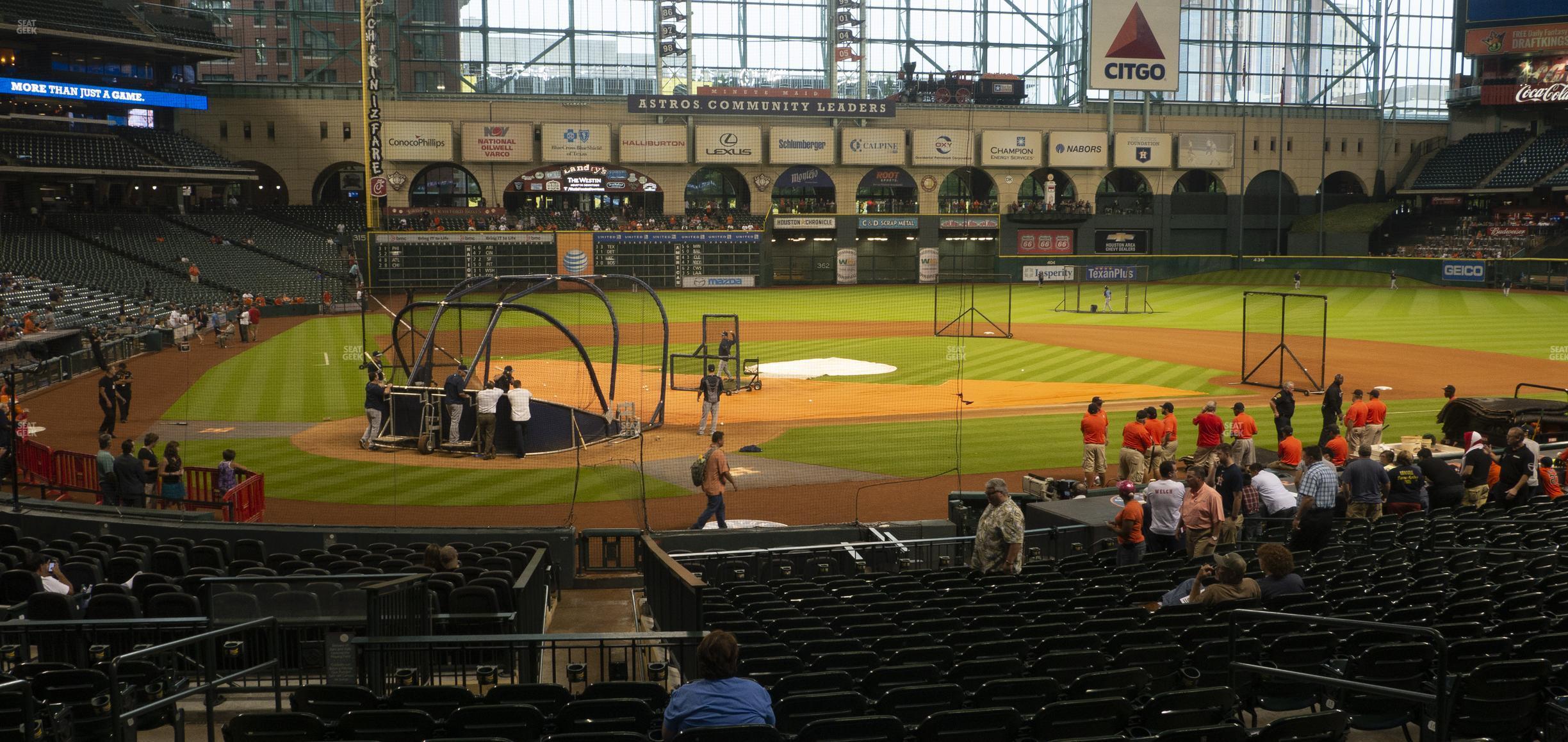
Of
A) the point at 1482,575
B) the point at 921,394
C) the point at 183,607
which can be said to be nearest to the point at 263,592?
the point at 183,607

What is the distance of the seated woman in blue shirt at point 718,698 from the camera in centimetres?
624

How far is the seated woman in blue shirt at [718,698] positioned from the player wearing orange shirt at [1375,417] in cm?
2012

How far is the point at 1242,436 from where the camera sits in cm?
2095

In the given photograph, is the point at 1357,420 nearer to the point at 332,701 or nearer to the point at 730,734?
the point at 730,734

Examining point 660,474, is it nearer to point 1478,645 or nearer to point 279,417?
point 279,417

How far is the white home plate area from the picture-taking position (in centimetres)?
3547

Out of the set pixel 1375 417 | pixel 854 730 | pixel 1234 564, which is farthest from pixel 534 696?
pixel 1375 417

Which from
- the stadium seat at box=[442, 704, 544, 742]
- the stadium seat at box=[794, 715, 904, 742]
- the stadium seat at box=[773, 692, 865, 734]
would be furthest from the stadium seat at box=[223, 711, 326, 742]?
the stadium seat at box=[794, 715, 904, 742]

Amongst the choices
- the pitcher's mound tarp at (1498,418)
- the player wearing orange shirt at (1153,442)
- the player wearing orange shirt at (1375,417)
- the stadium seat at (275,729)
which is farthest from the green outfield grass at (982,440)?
the stadium seat at (275,729)

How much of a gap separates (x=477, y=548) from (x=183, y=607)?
13.2 feet

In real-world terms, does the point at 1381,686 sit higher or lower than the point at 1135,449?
higher

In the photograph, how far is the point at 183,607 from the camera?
10781mm

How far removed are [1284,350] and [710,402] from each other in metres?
19.1

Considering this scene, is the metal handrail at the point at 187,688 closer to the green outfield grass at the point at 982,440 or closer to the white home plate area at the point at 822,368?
the green outfield grass at the point at 982,440
